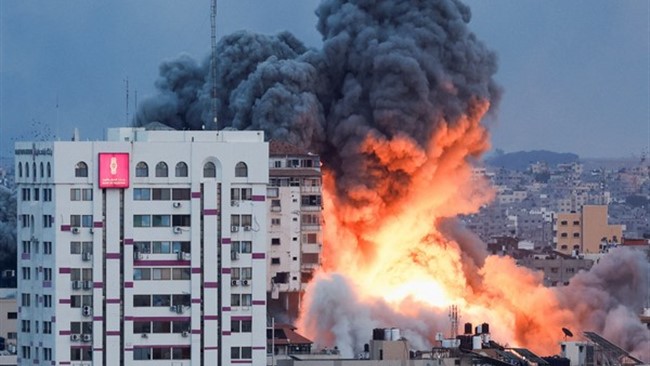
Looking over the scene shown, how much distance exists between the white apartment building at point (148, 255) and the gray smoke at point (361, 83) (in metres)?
28.1

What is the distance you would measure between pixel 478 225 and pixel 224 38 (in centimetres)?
8128

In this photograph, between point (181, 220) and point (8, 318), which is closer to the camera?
point (181, 220)

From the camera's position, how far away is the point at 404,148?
97.4 m

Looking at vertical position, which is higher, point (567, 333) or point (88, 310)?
point (567, 333)

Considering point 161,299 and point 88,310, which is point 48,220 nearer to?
point 88,310

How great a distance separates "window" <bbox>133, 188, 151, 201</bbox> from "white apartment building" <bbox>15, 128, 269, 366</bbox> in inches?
1.2

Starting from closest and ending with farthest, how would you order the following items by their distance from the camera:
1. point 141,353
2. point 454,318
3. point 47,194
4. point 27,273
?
point 141,353 < point 47,194 < point 27,273 < point 454,318

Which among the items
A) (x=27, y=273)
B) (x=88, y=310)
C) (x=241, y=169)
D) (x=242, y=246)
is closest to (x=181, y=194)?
(x=241, y=169)

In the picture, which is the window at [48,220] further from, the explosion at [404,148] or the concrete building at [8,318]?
the explosion at [404,148]

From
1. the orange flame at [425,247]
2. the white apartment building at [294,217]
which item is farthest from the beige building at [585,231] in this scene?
the white apartment building at [294,217]

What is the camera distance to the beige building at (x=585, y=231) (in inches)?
5635

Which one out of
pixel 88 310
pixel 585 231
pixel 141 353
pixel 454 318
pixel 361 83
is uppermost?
pixel 361 83

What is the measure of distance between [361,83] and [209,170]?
102 feet

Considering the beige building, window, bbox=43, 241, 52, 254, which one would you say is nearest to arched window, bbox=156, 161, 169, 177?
window, bbox=43, 241, 52, 254
